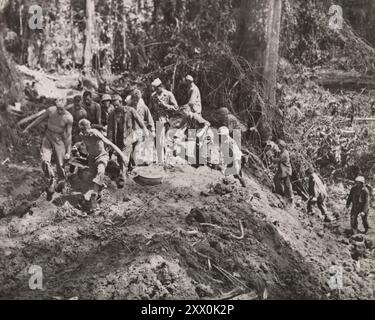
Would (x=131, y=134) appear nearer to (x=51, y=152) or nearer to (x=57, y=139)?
(x=57, y=139)

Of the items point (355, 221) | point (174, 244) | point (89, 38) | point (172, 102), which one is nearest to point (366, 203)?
point (355, 221)

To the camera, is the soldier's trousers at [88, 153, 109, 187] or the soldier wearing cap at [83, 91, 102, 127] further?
the soldier wearing cap at [83, 91, 102, 127]

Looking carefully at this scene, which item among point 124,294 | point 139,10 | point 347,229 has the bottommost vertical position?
point 124,294

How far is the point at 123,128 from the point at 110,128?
17cm

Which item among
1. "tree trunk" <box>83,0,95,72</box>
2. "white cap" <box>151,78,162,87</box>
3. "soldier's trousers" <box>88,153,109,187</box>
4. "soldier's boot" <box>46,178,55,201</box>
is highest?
"tree trunk" <box>83,0,95,72</box>

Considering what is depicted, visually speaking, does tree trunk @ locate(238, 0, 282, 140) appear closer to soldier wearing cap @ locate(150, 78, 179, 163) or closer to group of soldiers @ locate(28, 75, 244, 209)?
group of soldiers @ locate(28, 75, 244, 209)

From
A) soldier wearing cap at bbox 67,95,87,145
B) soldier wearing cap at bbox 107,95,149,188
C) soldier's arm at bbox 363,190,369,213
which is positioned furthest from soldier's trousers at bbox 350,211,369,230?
soldier wearing cap at bbox 67,95,87,145

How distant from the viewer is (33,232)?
637 cm

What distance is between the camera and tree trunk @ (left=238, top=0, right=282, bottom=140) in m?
6.98

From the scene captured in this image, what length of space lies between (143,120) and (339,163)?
9.00 ft

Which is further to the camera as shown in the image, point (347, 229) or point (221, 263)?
point (347, 229)

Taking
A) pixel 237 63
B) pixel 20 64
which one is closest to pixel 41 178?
pixel 20 64

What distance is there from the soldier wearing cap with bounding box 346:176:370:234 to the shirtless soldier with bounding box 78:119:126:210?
3.08 metres

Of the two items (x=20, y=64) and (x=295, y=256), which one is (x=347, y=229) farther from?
(x=20, y=64)
